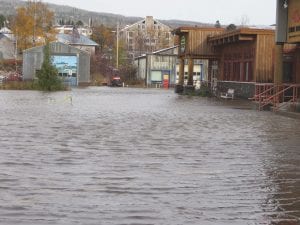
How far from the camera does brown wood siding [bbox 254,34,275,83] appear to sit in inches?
1374

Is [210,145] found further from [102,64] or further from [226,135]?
[102,64]

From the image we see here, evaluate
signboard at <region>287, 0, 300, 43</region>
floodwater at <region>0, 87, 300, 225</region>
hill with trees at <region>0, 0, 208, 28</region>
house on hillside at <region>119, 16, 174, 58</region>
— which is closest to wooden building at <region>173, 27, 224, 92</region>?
signboard at <region>287, 0, 300, 43</region>

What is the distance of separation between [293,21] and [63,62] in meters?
44.8

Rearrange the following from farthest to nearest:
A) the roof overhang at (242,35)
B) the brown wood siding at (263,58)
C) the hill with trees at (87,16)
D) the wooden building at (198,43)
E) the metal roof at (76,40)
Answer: the hill with trees at (87,16) < the metal roof at (76,40) < the wooden building at (198,43) < the roof overhang at (242,35) < the brown wood siding at (263,58)

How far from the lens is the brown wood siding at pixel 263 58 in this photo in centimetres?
3491

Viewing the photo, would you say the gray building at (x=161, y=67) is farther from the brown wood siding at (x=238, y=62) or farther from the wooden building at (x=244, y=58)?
the brown wood siding at (x=238, y=62)

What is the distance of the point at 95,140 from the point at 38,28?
72.9 m

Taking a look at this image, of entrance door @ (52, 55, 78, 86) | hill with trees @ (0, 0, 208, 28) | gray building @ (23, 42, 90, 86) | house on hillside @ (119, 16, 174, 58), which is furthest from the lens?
hill with trees @ (0, 0, 208, 28)

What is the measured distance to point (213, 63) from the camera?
48188 mm

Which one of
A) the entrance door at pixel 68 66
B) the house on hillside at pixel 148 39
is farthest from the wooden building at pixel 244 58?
the house on hillside at pixel 148 39

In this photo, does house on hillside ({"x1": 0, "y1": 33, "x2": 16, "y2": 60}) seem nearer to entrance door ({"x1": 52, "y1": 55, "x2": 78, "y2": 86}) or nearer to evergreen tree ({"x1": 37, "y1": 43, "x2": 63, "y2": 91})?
entrance door ({"x1": 52, "y1": 55, "x2": 78, "y2": 86})

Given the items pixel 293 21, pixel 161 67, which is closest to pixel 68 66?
pixel 161 67

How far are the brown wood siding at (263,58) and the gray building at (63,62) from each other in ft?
116

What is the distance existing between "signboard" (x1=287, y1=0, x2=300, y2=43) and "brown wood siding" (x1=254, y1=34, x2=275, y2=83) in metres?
7.75
